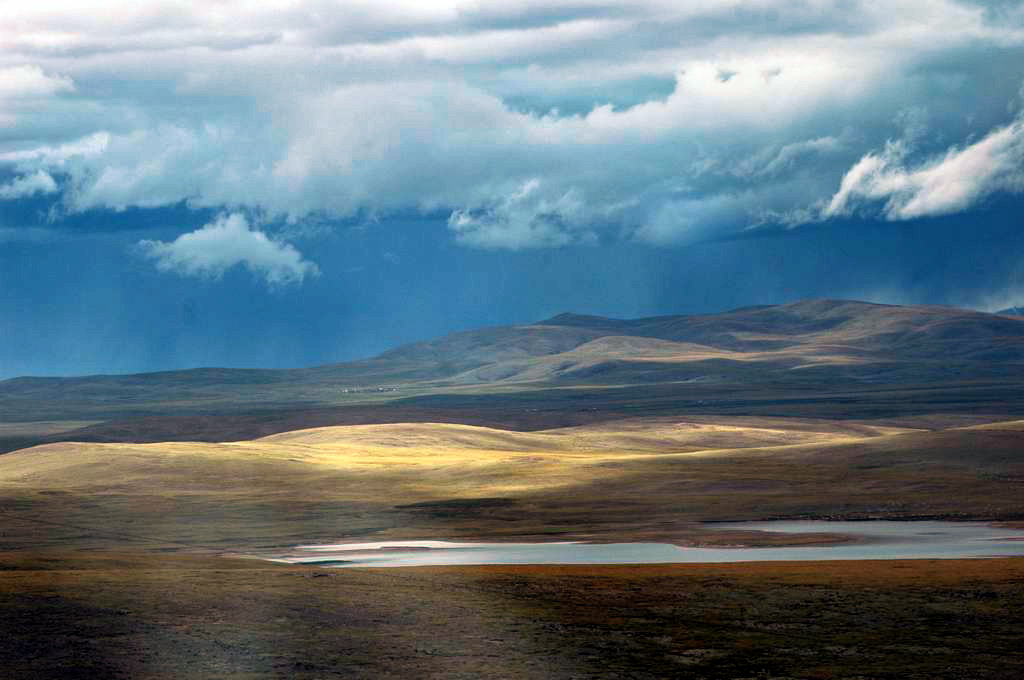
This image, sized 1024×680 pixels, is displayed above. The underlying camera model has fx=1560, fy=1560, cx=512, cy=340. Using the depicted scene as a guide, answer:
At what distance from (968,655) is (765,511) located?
6929 cm

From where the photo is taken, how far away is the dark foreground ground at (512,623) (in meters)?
50.5

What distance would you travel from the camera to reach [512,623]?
191 ft

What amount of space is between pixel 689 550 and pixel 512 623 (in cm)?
3705

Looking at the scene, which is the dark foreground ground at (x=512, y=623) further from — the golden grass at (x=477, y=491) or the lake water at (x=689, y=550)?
the golden grass at (x=477, y=491)

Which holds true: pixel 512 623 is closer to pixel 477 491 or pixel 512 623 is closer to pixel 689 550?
pixel 689 550

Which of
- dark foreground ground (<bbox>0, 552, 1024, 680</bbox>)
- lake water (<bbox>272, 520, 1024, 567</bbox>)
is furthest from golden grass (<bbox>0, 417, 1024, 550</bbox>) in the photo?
dark foreground ground (<bbox>0, 552, 1024, 680</bbox>)

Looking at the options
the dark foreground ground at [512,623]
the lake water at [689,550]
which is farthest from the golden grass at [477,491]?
the dark foreground ground at [512,623]

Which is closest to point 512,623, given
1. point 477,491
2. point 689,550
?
point 689,550

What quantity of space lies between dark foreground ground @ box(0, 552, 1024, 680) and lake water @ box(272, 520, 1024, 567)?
1212 centimetres

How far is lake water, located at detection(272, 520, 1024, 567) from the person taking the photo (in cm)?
8612

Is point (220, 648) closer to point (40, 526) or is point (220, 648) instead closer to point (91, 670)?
point (91, 670)

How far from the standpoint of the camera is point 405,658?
51969 millimetres

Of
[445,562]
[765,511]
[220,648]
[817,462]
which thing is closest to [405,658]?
[220,648]

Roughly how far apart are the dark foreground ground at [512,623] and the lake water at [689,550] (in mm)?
12116
